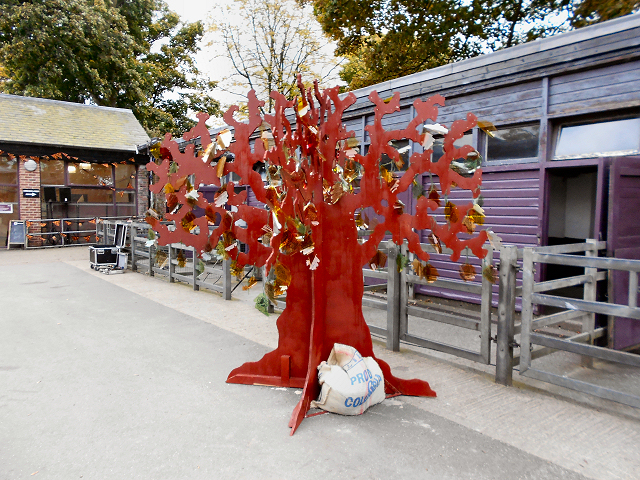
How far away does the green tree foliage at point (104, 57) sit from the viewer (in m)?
19.8

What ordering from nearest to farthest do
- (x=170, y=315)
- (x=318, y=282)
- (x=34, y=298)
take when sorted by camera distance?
(x=318, y=282)
(x=170, y=315)
(x=34, y=298)

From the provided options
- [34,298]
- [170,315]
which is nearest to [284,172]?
[170,315]

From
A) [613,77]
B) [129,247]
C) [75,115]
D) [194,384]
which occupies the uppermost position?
[75,115]

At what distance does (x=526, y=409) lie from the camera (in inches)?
139

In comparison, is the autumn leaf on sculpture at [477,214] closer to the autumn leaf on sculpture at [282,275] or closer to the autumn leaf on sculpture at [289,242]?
the autumn leaf on sculpture at [289,242]

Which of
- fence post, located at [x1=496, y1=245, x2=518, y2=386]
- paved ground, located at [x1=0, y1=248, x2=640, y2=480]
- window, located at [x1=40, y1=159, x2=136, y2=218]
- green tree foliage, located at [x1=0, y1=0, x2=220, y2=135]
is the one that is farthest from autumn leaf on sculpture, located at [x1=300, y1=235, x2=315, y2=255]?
green tree foliage, located at [x1=0, y1=0, x2=220, y2=135]

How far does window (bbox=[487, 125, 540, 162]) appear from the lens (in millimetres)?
6462

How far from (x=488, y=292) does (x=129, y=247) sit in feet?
33.0

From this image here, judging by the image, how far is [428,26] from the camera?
18625mm

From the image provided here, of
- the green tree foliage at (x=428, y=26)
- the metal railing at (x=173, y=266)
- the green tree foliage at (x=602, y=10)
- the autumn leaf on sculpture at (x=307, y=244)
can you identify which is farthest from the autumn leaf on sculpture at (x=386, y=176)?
the green tree foliage at (x=428, y=26)

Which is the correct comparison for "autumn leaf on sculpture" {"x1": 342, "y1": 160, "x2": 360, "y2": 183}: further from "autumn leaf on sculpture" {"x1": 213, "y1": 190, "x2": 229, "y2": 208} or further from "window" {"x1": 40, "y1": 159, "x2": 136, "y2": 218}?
"window" {"x1": 40, "y1": 159, "x2": 136, "y2": 218}

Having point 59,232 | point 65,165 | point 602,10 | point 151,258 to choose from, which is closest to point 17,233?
point 59,232

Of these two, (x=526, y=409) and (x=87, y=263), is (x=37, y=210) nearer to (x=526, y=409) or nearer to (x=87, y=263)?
A: (x=87, y=263)

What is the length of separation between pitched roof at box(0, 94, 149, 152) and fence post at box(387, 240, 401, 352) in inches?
669
